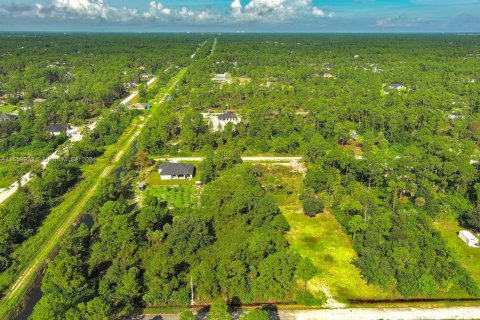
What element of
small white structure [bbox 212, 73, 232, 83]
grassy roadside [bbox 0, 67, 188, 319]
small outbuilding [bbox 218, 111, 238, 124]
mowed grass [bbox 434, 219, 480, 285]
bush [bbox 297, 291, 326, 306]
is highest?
small white structure [bbox 212, 73, 232, 83]

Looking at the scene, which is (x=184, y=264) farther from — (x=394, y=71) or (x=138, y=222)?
(x=394, y=71)

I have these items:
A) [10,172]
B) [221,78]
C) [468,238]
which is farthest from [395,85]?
[10,172]

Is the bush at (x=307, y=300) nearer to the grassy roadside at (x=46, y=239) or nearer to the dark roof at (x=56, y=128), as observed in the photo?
the grassy roadside at (x=46, y=239)

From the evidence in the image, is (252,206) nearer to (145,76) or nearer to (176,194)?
(176,194)

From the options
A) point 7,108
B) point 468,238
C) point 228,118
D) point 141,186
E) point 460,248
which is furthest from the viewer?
point 7,108

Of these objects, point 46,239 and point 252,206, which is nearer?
point 46,239

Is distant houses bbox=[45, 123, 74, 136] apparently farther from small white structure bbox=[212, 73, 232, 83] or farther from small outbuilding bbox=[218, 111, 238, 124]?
small white structure bbox=[212, 73, 232, 83]

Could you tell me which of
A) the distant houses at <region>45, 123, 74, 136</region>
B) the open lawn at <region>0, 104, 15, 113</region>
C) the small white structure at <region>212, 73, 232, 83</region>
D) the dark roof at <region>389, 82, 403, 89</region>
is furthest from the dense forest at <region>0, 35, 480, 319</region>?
the small white structure at <region>212, 73, 232, 83</region>
